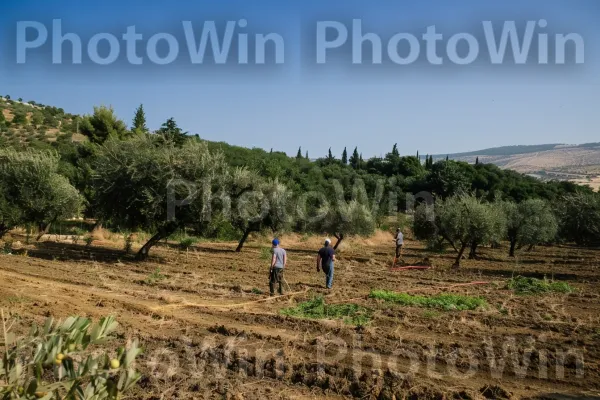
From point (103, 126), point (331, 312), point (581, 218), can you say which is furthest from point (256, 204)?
point (103, 126)

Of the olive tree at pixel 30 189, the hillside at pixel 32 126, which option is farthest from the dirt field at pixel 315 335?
the hillside at pixel 32 126

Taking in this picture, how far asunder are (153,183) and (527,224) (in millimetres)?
25219

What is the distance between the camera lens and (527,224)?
110 feet

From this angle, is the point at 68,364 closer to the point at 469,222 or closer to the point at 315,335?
the point at 315,335

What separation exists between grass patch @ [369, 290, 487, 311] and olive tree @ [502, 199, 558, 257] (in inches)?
883

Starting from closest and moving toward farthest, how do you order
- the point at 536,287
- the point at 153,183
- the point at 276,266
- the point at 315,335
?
the point at 315,335, the point at 276,266, the point at 536,287, the point at 153,183

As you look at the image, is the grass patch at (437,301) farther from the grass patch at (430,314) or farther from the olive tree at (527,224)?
the olive tree at (527,224)

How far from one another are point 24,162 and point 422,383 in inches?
876

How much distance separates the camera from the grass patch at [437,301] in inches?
493

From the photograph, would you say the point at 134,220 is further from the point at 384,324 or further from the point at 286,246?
A: the point at 286,246

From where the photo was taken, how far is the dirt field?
7.04 m

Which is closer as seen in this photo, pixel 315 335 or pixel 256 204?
pixel 315 335

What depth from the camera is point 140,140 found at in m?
20.6

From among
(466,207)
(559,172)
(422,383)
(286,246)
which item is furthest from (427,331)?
(559,172)
